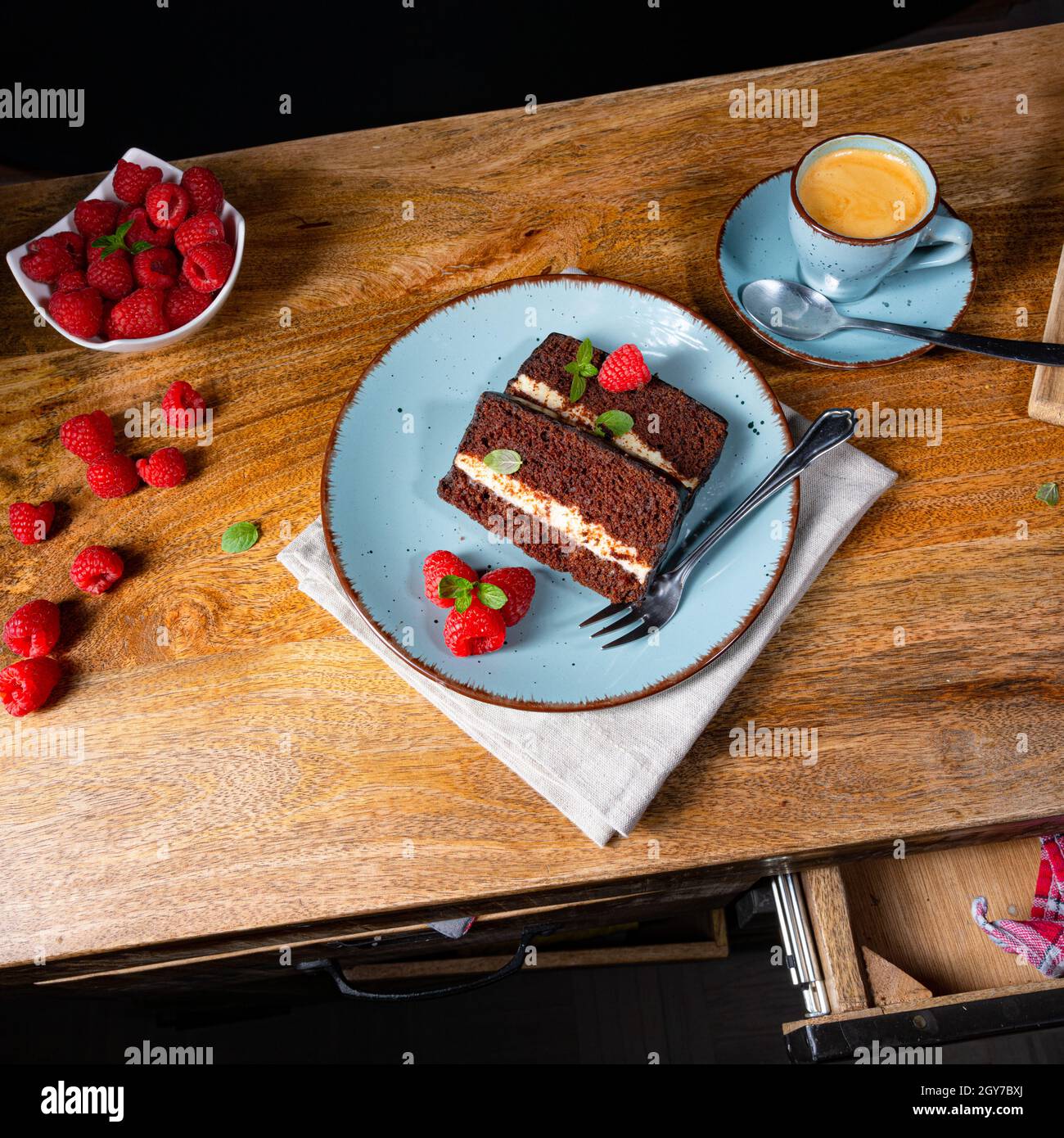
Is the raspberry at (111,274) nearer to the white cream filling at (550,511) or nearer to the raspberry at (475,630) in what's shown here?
the white cream filling at (550,511)

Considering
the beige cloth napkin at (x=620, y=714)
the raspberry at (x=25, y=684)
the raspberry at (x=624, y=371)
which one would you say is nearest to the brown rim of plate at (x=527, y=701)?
the beige cloth napkin at (x=620, y=714)

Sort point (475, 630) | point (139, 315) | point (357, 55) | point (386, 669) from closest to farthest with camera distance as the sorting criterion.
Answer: point (475, 630) → point (386, 669) → point (139, 315) → point (357, 55)

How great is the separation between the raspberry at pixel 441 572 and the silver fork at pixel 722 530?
19cm

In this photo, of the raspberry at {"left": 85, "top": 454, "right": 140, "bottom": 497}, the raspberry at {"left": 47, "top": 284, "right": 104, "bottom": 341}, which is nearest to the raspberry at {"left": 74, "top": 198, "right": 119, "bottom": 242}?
the raspberry at {"left": 47, "top": 284, "right": 104, "bottom": 341}

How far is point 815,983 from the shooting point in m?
1.50

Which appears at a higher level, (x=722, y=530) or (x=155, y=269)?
(x=155, y=269)

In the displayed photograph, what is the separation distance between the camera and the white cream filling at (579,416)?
4.91 ft

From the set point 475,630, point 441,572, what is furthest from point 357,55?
point 475,630

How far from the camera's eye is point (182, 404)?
1.61 meters

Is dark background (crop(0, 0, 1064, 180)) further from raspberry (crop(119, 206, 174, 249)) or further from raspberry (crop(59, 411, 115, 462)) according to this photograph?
raspberry (crop(59, 411, 115, 462))

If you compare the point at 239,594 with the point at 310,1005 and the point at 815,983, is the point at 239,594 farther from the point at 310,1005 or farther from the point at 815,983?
the point at 310,1005

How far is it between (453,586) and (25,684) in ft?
2.13

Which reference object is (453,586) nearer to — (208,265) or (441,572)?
(441,572)

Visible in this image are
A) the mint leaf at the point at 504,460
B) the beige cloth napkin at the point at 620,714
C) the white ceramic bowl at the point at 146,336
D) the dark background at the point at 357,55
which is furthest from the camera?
the dark background at the point at 357,55
